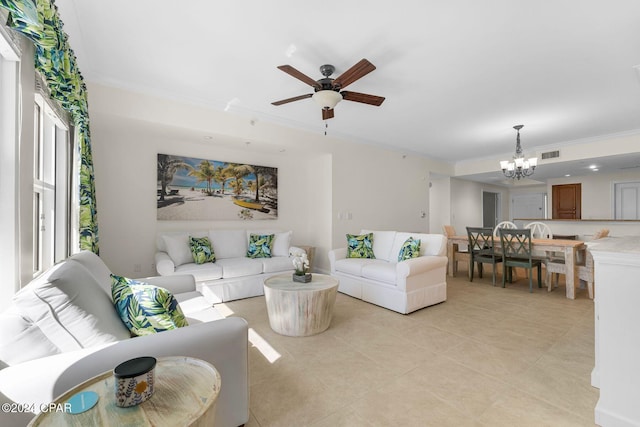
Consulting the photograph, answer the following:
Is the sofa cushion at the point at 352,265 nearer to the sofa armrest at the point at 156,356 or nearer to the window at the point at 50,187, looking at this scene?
the sofa armrest at the point at 156,356

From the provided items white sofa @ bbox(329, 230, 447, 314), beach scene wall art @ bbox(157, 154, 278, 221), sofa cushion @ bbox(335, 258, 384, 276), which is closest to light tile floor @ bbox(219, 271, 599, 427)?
white sofa @ bbox(329, 230, 447, 314)

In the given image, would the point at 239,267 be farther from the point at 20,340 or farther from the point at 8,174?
the point at 20,340

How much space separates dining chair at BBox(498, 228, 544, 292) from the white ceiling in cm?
171

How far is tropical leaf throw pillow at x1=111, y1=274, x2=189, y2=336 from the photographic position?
1.46 metres

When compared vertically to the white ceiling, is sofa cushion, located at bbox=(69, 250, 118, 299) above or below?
below

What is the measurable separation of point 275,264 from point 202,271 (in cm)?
101

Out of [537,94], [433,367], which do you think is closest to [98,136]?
[433,367]

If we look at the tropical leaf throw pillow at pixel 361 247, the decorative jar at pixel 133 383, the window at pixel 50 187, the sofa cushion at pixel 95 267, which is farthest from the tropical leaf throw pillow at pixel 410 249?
the window at pixel 50 187

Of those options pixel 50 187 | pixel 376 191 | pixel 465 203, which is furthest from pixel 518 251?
pixel 50 187

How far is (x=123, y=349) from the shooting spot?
3.89 feet

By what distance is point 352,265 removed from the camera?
3959mm

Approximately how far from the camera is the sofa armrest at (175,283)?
2564 mm

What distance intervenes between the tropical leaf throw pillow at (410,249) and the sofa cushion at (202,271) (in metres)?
2.37

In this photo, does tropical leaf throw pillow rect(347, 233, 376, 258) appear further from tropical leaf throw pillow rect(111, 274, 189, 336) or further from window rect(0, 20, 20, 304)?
window rect(0, 20, 20, 304)
